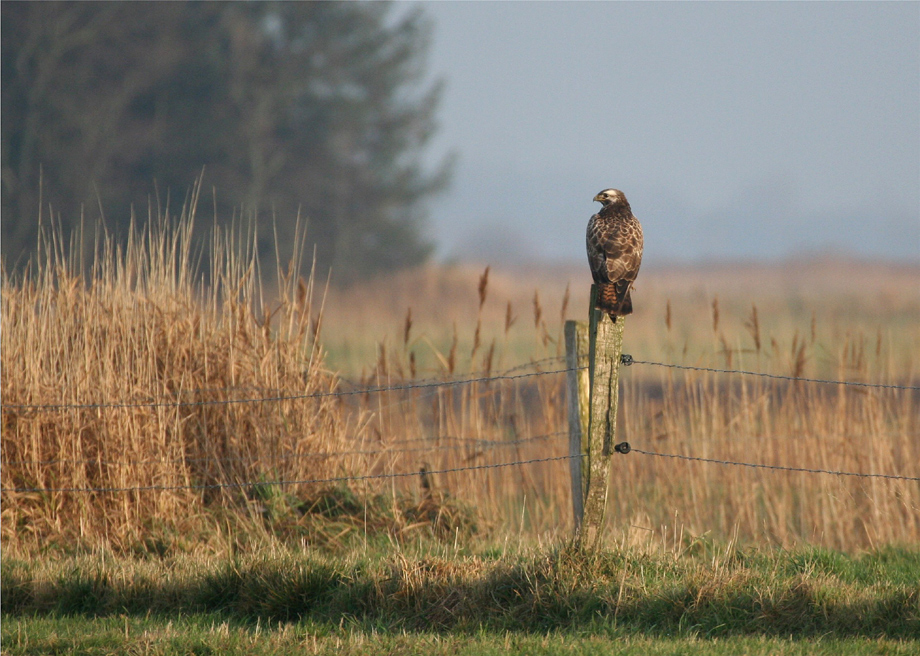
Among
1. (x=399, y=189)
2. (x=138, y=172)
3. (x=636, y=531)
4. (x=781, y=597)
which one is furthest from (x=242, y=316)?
(x=399, y=189)

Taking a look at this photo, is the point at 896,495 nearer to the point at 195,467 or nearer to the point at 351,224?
the point at 195,467

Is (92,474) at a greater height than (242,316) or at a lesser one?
lesser

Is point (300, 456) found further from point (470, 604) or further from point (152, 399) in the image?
point (470, 604)

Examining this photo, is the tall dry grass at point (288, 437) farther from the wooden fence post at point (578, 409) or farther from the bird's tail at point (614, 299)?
the bird's tail at point (614, 299)

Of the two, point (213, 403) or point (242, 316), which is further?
point (242, 316)

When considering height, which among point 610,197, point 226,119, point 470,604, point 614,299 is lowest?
point 470,604

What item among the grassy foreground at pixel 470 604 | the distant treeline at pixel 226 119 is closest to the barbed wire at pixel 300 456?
the grassy foreground at pixel 470 604

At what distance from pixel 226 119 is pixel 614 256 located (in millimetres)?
25587

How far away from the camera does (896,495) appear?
6.51 meters

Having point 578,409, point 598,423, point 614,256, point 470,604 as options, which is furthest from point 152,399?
point 614,256

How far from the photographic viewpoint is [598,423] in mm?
4883

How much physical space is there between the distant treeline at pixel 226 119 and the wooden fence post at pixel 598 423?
21.3m

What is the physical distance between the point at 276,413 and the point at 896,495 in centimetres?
428

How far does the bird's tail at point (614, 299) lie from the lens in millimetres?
4820
